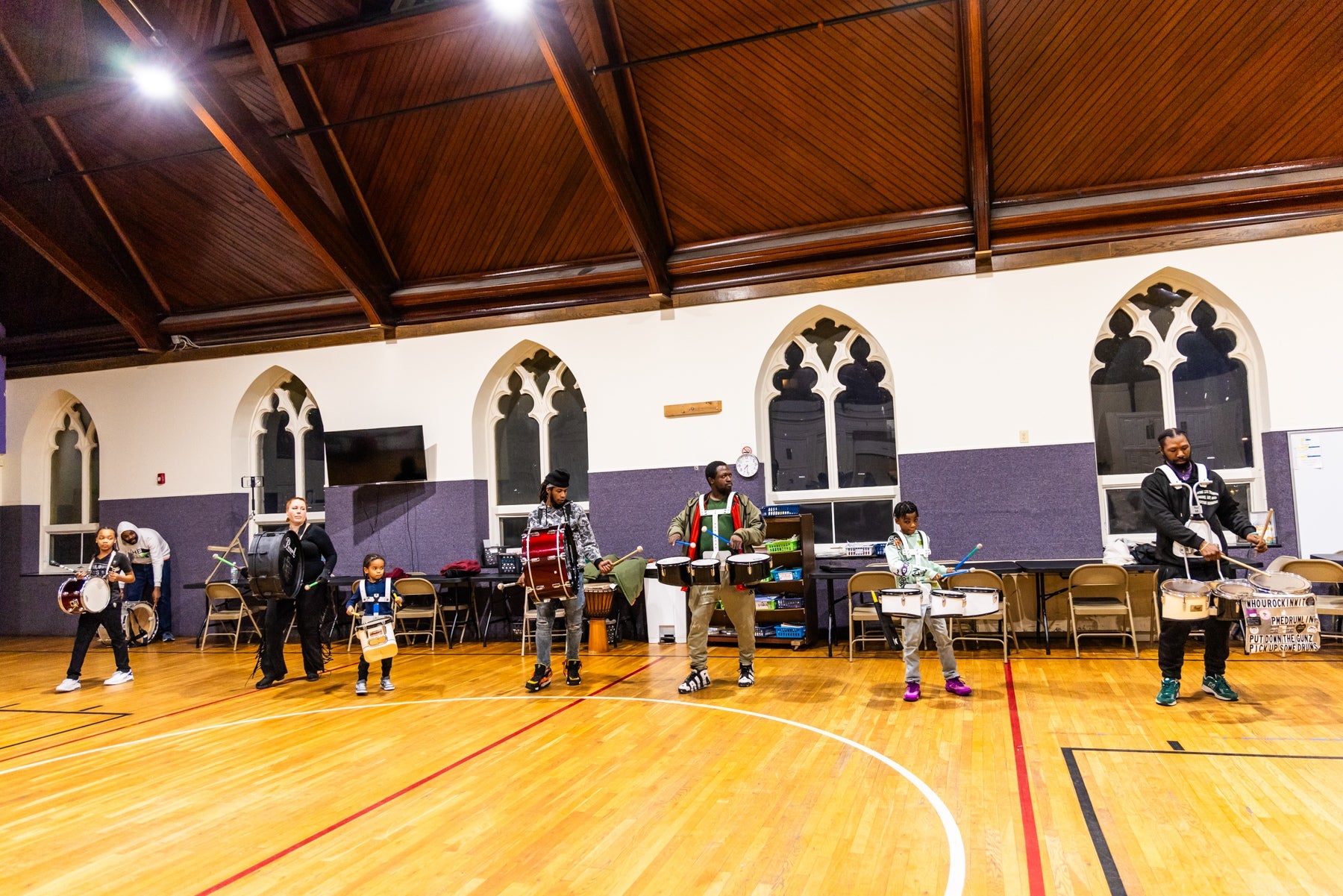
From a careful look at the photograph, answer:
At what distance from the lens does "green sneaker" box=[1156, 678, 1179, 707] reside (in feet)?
16.4

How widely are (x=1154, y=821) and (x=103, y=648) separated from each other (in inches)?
429

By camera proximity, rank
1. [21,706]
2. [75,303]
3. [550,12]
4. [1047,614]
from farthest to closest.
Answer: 1. [75,303]
2. [1047,614]
3. [550,12]
4. [21,706]

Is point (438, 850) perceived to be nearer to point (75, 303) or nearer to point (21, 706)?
point (21, 706)

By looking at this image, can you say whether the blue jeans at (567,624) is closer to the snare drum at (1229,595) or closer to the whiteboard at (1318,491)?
the snare drum at (1229,595)

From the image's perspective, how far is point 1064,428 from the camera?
7789 millimetres

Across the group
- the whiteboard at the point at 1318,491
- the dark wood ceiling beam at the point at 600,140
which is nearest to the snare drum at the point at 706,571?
the dark wood ceiling beam at the point at 600,140

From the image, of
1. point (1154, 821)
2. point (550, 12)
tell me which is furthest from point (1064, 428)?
point (550, 12)

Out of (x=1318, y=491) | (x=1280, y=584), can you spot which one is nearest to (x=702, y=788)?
(x=1280, y=584)

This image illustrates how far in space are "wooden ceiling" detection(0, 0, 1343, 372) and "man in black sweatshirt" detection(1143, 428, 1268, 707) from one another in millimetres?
3484

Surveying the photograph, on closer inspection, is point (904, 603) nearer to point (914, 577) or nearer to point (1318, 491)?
point (914, 577)

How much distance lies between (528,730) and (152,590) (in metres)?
7.62

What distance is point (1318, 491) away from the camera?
23.6 ft

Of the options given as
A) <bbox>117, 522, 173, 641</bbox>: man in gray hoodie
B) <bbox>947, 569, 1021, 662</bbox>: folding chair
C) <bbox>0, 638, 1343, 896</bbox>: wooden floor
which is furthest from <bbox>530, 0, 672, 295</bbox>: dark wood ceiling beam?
<bbox>117, 522, 173, 641</bbox>: man in gray hoodie

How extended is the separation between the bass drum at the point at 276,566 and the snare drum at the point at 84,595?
1389 millimetres
